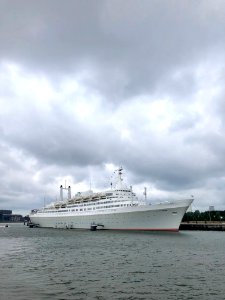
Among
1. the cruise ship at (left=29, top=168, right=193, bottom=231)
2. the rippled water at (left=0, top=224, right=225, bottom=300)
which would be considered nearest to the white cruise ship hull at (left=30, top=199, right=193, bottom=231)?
the cruise ship at (left=29, top=168, right=193, bottom=231)

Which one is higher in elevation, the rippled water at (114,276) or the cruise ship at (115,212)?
the cruise ship at (115,212)

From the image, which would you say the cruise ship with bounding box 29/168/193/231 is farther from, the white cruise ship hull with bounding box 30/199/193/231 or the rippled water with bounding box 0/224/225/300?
the rippled water with bounding box 0/224/225/300

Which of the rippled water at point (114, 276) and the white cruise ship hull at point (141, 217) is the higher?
the white cruise ship hull at point (141, 217)

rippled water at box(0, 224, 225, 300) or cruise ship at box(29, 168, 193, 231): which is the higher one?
cruise ship at box(29, 168, 193, 231)

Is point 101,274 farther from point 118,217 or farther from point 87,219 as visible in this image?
point 87,219

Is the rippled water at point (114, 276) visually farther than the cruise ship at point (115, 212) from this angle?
No

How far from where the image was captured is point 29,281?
88.7 ft

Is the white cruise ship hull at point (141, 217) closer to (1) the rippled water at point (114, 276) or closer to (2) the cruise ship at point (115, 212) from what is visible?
(2) the cruise ship at point (115, 212)

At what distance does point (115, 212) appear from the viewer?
9875 centimetres

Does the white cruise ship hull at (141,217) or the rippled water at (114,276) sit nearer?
the rippled water at (114,276)

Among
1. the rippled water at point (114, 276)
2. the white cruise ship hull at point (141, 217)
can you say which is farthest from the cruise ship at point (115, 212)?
the rippled water at point (114, 276)

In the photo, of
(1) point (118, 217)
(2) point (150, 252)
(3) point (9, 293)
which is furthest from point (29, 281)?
(1) point (118, 217)

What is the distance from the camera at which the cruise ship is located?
286 feet

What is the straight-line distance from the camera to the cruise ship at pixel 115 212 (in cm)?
8731
